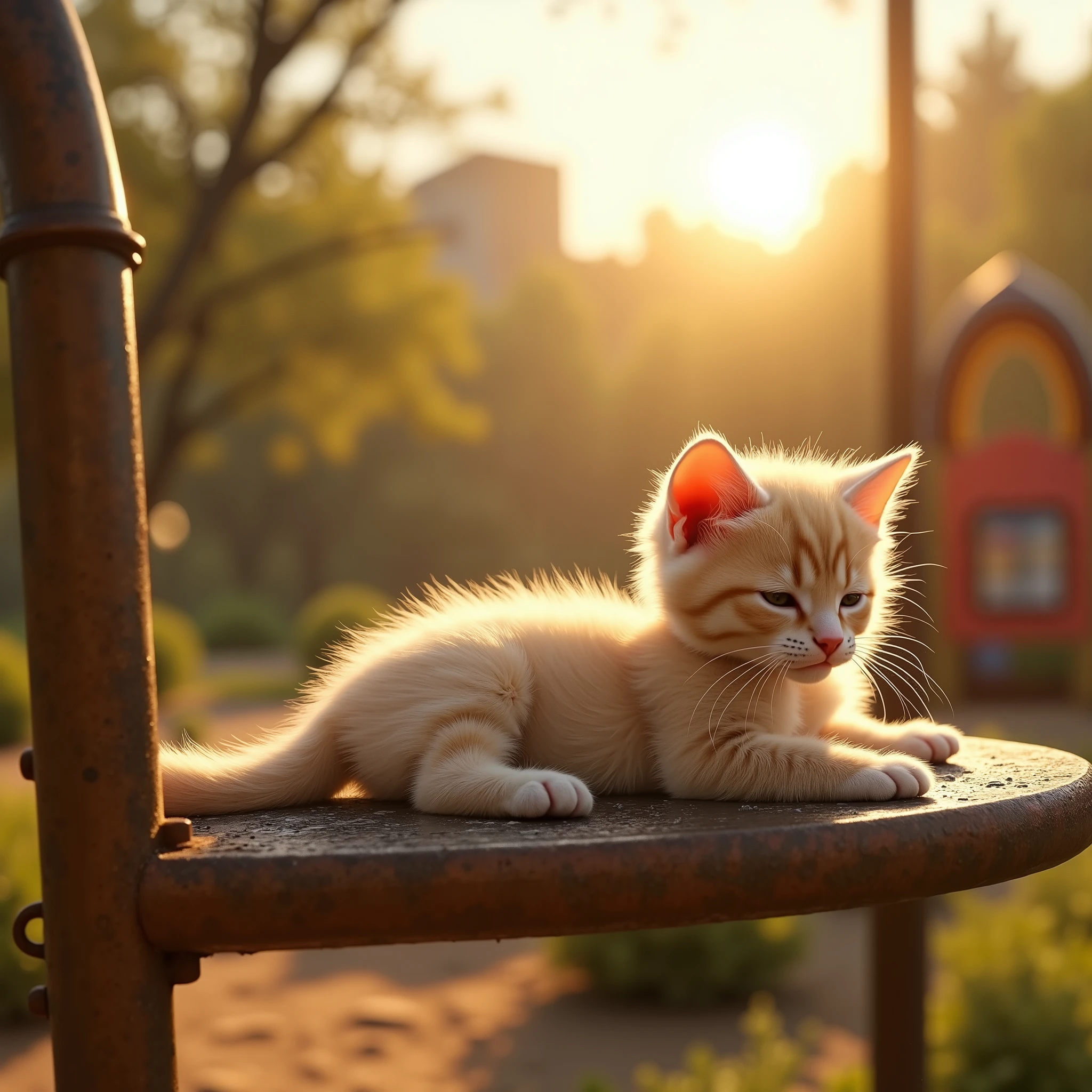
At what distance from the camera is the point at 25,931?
1149 millimetres

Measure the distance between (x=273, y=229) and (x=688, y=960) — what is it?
10.1 metres

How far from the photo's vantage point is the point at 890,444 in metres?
3.26

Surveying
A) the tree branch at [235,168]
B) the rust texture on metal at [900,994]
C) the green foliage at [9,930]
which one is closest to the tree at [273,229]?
the tree branch at [235,168]

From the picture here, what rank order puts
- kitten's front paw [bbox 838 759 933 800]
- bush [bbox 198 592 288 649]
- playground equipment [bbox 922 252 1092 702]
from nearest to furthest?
kitten's front paw [bbox 838 759 933 800], playground equipment [bbox 922 252 1092 702], bush [bbox 198 592 288 649]

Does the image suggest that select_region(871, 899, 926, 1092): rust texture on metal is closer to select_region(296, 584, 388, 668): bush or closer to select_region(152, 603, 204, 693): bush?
select_region(296, 584, 388, 668): bush

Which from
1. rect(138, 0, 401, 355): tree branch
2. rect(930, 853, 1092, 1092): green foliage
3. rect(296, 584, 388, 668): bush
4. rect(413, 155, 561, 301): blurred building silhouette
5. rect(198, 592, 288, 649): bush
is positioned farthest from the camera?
rect(413, 155, 561, 301): blurred building silhouette

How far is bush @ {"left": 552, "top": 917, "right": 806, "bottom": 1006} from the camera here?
6.62 metres

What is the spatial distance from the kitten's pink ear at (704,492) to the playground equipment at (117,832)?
2.21ft

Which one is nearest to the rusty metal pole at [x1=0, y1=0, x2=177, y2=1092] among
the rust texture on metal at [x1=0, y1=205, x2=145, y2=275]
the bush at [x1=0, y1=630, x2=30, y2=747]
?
the rust texture on metal at [x1=0, y1=205, x2=145, y2=275]

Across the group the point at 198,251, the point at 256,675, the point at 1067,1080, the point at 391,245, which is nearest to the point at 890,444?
the point at 1067,1080

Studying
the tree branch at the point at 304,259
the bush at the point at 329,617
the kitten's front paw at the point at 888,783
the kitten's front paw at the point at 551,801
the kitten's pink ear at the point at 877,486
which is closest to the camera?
the kitten's front paw at the point at 551,801

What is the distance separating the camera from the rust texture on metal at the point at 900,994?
2.91m

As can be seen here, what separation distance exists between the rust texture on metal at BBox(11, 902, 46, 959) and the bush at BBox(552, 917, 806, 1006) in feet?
18.9

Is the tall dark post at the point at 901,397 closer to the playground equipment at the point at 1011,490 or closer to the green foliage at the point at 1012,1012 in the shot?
the green foliage at the point at 1012,1012
